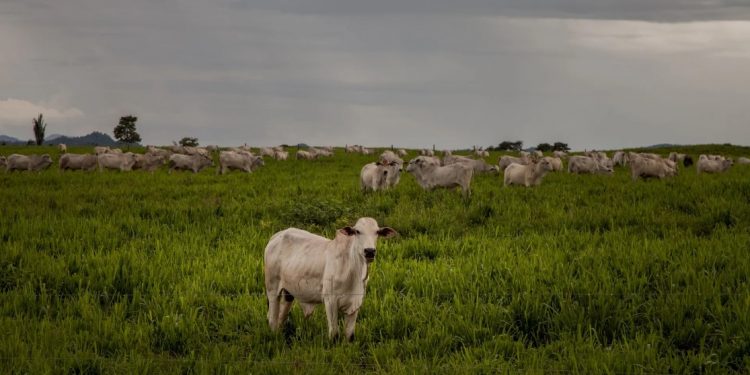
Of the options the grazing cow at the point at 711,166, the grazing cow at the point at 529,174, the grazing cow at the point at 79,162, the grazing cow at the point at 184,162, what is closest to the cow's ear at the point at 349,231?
the grazing cow at the point at 529,174

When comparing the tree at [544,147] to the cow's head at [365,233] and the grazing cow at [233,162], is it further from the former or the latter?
the cow's head at [365,233]

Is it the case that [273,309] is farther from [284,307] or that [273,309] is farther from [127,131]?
[127,131]

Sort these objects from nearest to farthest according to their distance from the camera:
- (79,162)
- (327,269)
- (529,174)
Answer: (327,269)
(529,174)
(79,162)

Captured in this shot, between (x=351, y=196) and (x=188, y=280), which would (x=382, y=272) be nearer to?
(x=188, y=280)

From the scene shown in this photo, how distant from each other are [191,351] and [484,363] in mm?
2963

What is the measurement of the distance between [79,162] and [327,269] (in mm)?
33236

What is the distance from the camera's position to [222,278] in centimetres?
900

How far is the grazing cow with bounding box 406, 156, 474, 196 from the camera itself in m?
20.1

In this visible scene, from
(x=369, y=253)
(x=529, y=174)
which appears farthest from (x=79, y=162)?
(x=369, y=253)

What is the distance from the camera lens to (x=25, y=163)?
3266 cm

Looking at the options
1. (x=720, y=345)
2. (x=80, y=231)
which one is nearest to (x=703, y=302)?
(x=720, y=345)

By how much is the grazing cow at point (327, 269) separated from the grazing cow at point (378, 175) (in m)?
14.5

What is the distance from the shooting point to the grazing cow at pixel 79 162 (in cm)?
3431

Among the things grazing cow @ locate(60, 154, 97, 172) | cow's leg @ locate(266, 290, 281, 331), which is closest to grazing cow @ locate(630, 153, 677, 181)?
cow's leg @ locate(266, 290, 281, 331)
